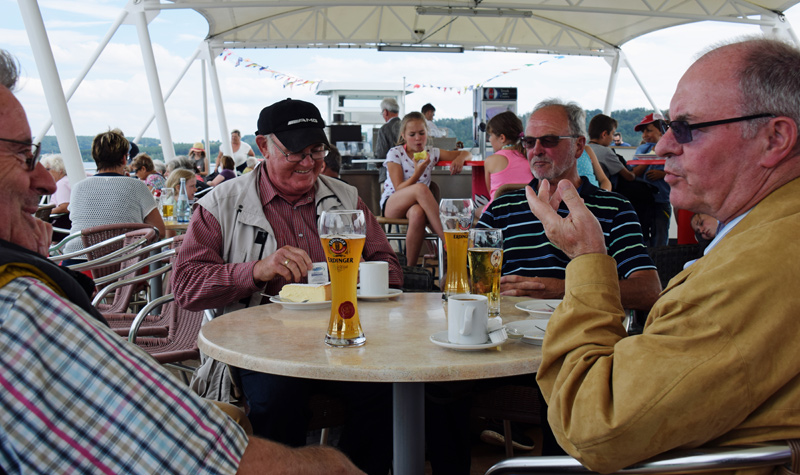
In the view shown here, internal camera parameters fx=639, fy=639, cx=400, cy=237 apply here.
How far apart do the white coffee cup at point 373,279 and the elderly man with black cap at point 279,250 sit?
166 mm

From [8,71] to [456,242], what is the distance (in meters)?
1.08

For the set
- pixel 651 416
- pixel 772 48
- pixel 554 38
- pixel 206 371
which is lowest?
pixel 206 371

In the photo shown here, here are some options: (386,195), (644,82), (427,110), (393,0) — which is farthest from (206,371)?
(644,82)

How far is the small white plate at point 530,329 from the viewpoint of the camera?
4.40ft

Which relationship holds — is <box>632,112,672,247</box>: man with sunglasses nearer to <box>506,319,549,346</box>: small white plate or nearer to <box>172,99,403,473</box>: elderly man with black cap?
<box>172,99,403,473</box>: elderly man with black cap

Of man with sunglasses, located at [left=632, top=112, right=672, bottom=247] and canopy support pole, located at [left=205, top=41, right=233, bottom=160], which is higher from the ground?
canopy support pole, located at [left=205, top=41, right=233, bottom=160]

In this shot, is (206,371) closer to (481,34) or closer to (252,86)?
(481,34)

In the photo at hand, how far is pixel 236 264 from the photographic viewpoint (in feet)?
6.55

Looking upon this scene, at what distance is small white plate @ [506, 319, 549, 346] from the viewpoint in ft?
4.40

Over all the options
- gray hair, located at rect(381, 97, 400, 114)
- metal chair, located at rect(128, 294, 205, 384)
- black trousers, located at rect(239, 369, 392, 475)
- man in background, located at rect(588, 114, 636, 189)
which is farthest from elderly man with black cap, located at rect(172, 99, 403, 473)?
gray hair, located at rect(381, 97, 400, 114)

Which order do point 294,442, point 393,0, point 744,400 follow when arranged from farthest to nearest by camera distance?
1. point 393,0
2. point 294,442
3. point 744,400

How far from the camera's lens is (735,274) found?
2.94ft

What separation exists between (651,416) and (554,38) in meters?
17.8

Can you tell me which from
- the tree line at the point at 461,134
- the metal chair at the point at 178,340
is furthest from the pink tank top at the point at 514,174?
the tree line at the point at 461,134
